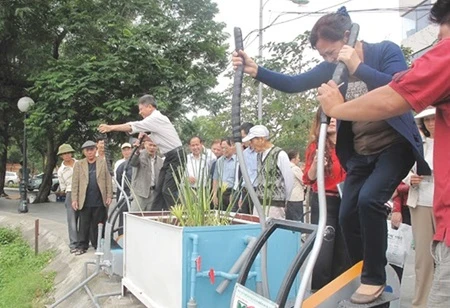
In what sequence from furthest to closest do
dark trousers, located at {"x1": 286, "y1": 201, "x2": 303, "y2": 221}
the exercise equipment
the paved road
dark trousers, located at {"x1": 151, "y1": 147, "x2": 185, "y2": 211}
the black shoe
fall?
the black shoe < dark trousers, located at {"x1": 286, "y1": 201, "x2": 303, "y2": 221} < dark trousers, located at {"x1": 151, "y1": 147, "x2": 185, "y2": 211} < the paved road < the exercise equipment

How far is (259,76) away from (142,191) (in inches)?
130

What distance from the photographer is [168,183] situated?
5164 millimetres

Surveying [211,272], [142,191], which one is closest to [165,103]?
[142,191]

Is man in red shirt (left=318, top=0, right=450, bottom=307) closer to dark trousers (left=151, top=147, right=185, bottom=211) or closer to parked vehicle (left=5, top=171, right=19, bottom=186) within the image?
dark trousers (left=151, top=147, right=185, bottom=211)

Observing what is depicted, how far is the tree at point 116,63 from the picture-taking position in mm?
12719

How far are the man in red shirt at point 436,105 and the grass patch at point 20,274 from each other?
5.85 metres

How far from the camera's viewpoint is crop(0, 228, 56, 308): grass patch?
669 cm

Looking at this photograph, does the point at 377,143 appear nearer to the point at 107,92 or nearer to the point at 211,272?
the point at 211,272

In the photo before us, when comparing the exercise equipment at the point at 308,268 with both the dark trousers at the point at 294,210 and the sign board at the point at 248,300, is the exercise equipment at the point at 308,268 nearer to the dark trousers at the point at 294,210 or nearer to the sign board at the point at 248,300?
the sign board at the point at 248,300

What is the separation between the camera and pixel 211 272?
3004 millimetres

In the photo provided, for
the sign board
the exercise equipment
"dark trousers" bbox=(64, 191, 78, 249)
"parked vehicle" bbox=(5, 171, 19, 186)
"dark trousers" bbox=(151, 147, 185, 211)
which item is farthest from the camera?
"parked vehicle" bbox=(5, 171, 19, 186)

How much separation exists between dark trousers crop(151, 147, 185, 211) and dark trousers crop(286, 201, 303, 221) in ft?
4.34

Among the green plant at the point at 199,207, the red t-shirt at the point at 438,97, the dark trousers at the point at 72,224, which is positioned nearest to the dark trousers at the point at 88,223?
the dark trousers at the point at 72,224

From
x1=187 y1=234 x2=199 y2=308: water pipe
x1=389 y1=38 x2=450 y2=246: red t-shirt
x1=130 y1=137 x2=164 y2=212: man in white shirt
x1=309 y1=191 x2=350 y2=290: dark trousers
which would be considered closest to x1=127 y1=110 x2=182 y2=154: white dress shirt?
x1=130 y1=137 x2=164 y2=212: man in white shirt
